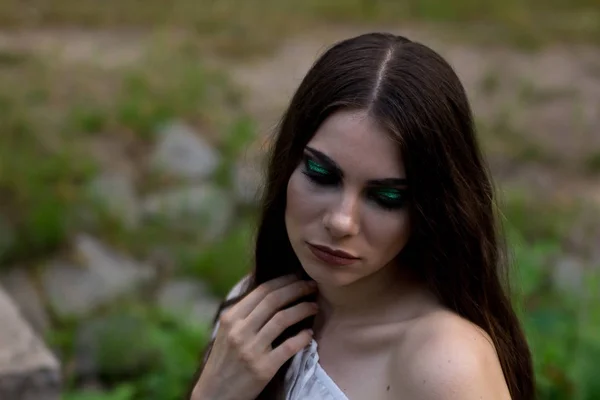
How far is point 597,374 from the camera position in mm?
3225

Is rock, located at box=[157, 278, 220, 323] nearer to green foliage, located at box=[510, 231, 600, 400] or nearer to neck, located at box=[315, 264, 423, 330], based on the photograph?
green foliage, located at box=[510, 231, 600, 400]

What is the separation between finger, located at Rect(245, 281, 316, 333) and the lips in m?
0.23

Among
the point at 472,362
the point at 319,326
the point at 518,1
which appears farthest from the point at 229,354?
the point at 518,1

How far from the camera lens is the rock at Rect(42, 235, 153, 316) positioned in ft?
14.5

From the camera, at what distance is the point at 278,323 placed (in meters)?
1.87

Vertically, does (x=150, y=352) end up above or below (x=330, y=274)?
below

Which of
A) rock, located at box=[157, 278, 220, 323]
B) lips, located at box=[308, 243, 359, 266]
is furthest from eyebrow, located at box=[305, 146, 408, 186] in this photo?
rock, located at box=[157, 278, 220, 323]

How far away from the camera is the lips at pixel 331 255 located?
1667 millimetres

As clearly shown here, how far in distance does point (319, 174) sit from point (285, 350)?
38cm

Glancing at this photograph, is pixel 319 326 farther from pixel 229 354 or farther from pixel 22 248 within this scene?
pixel 22 248

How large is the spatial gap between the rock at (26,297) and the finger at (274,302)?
2528mm

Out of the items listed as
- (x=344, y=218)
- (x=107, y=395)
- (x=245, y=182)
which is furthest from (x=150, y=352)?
(x=344, y=218)

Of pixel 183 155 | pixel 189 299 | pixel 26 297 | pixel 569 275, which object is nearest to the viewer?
pixel 26 297

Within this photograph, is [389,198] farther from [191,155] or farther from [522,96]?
[522,96]
